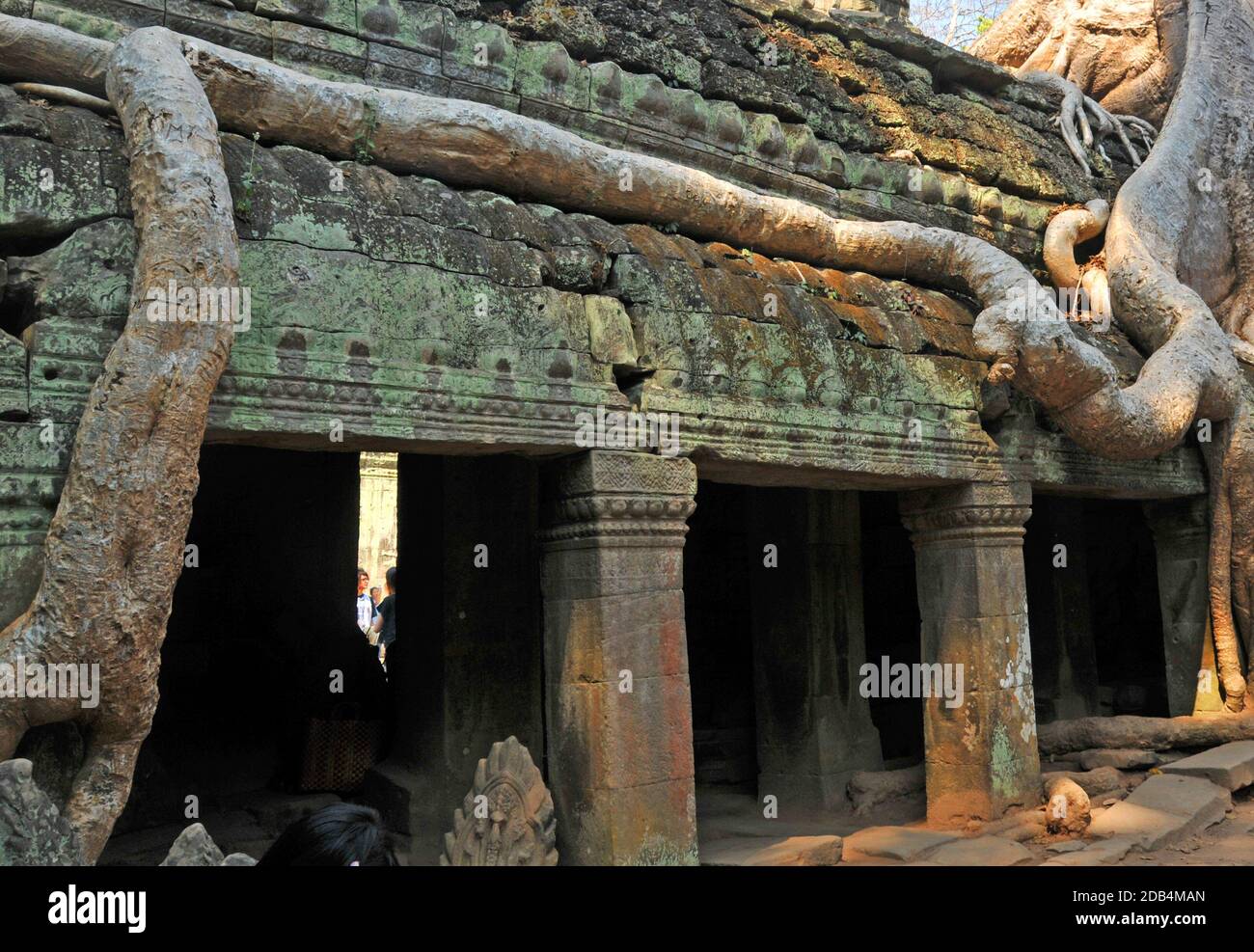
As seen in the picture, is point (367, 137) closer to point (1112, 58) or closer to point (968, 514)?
point (968, 514)

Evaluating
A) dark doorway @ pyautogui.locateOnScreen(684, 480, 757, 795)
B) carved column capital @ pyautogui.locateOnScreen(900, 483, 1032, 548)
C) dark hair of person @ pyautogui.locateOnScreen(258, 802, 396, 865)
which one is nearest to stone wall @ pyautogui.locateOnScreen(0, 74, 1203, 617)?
carved column capital @ pyautogui.locateOnScreen(900, 483, 1032, 548)

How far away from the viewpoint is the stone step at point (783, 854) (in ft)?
16.1

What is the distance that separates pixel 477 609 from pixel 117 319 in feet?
8.55

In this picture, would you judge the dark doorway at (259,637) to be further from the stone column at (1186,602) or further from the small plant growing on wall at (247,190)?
the stone column at (1186,602)

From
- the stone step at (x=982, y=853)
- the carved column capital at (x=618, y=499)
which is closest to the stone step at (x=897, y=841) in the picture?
the stone step at (x=982, y=853)

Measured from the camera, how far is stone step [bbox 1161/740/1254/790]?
20.7ft

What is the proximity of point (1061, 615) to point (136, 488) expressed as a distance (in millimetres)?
7481

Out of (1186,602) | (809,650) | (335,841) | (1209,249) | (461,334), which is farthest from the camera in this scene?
(1209,249)

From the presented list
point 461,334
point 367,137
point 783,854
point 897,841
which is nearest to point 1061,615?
point 897,841

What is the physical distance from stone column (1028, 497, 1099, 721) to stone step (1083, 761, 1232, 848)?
97.7 inches

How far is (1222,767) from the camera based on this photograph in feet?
20.8

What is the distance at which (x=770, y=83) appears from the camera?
636 centimetres

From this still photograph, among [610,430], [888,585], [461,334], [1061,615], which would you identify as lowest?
[1061,615]
